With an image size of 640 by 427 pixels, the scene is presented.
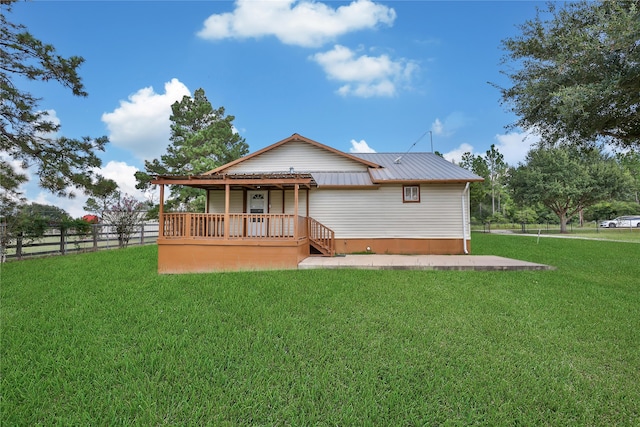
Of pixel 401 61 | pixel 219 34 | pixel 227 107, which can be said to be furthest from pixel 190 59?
pixel 227 107

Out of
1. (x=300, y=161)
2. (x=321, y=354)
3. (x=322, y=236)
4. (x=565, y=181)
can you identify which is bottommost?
(x=321, y=354)

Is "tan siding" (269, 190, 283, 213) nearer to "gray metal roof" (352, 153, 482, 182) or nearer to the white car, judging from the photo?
"gray metal roof" (352, 153, 482, 182)

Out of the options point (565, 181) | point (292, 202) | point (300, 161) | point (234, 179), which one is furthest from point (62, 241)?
point (565, 181)

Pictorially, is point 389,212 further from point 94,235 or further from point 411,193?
point 94,235

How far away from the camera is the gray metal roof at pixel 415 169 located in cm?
1153

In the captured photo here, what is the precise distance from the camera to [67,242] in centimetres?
1355

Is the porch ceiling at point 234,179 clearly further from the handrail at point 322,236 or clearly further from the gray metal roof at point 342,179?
the gray metal roof at point 342,179

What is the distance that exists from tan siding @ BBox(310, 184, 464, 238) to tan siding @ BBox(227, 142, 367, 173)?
5.86 feet

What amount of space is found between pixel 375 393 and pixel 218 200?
1079 centimetres

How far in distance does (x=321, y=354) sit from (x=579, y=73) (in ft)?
28.9

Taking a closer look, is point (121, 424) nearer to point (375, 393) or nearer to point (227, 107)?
point (375, 393)

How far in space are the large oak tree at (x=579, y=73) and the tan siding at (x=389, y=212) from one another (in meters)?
3.62

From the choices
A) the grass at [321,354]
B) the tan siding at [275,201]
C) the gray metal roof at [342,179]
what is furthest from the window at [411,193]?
the grass at [321,354]

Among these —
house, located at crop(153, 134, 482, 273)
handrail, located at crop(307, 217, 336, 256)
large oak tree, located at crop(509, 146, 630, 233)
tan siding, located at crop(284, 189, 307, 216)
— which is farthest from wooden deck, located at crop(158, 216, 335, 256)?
large oak tree, located at crop(509, 146, 630, 233)
